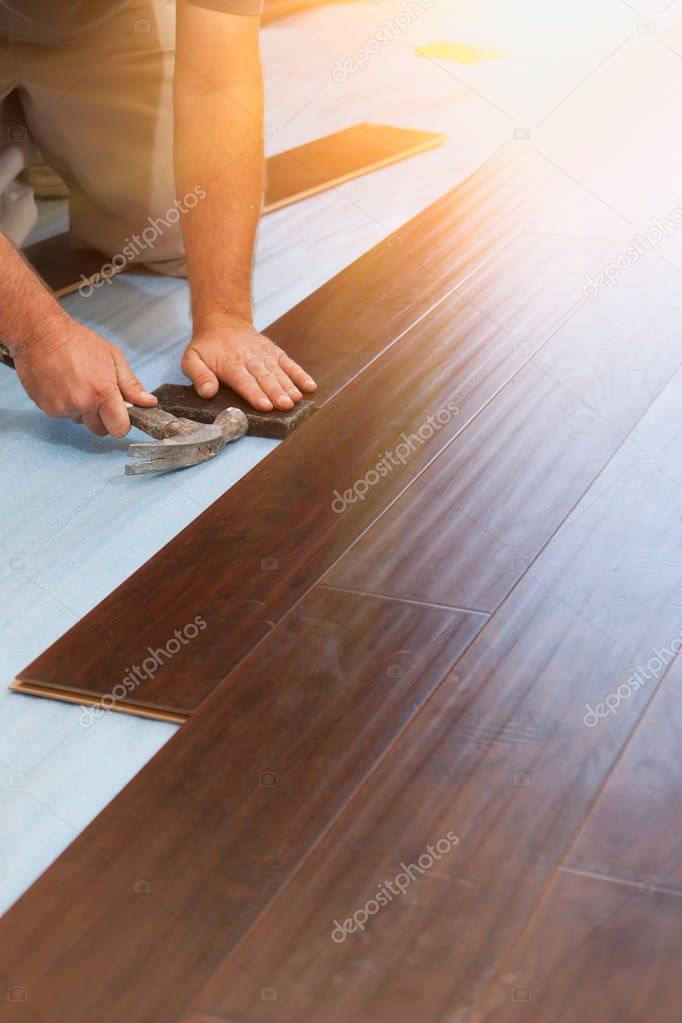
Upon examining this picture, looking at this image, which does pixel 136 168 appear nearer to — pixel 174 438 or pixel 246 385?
pixel 246 385

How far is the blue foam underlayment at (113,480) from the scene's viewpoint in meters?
1.52

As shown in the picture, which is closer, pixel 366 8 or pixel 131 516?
pixel 131 516

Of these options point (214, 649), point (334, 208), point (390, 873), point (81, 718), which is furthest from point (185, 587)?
point (334, 208)

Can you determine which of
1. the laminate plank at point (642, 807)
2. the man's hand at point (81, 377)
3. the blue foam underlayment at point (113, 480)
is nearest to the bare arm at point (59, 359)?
the man's hand at point (81, 377)

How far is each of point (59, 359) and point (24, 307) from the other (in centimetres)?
14

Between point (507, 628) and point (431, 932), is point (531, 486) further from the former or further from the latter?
point (431, 932)

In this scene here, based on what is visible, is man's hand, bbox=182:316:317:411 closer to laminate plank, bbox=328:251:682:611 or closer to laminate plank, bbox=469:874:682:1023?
laminate plank, bbox=328:251:682:611

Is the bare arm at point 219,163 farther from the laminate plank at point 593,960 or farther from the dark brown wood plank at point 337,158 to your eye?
the laminate plank at point 593,960

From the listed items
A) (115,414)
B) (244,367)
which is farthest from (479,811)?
(244,367)

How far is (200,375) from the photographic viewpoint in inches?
96.1

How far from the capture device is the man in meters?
2.26

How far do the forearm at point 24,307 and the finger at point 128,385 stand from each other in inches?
5.4

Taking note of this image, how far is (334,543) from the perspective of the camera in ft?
6.25

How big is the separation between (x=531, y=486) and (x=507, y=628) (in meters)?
0.44
